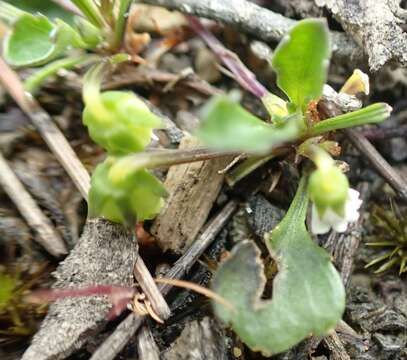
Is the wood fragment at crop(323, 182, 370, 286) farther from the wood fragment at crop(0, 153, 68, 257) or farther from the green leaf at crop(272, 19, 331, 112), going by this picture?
the wood fragment at crop(0, 153, 68, 257)

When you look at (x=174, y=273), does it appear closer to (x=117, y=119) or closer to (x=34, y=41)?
(x=117, y=119)

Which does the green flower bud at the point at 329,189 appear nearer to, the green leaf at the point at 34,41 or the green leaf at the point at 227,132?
the green leaf at the point at 227,132

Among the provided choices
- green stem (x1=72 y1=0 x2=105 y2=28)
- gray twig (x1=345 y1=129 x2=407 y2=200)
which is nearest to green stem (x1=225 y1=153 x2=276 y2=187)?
gray twig (x1=345 y1=129 x2=407 y2=200)

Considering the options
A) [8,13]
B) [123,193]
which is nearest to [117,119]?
[123,193]

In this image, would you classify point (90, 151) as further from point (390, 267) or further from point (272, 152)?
point (390, 267)

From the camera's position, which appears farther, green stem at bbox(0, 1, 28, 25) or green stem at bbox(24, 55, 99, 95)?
green stem at bbox(0, 1, 28, 25)

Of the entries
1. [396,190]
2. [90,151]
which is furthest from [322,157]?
[90,151]
